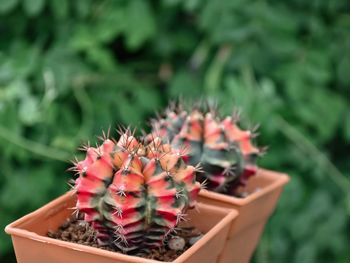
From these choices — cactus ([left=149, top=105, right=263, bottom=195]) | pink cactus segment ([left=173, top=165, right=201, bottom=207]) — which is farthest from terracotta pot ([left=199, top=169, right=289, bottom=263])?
pink cactus segment ([left=173, top=165, right=201, bottom=207])

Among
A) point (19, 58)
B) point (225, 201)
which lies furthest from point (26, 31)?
point (225, 201)

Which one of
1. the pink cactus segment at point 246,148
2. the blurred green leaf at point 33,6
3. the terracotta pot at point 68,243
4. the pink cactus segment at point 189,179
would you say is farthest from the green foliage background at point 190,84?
the pink cactus segment at point 189,179

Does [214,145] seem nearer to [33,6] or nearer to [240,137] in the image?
[240,137]

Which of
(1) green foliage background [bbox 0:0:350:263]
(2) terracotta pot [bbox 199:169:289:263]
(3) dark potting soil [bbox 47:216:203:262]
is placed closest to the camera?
(3) dark potting soil [bbox 47:216:203:262]

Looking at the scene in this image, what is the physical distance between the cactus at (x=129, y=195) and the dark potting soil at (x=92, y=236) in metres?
0.03

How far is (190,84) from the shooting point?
2496 mm

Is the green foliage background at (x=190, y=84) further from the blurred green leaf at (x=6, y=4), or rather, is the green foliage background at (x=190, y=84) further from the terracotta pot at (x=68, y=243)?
the terracotta pot at (x=68, y=243)

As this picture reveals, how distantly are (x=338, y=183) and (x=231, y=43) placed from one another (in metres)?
0.56

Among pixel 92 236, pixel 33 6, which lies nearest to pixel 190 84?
pixel 33 6

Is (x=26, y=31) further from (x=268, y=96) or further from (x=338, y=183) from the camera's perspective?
(x=338, y=183)

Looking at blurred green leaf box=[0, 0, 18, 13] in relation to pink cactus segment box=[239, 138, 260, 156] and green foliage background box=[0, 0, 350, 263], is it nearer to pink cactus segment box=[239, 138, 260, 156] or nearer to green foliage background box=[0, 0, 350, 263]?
green foliage background box=[0, 0, 350, 263]

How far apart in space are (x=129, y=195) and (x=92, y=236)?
0.15 m

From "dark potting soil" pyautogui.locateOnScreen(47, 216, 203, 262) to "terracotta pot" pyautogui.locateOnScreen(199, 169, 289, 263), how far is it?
73mm

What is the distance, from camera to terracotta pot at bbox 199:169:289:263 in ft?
4.00
